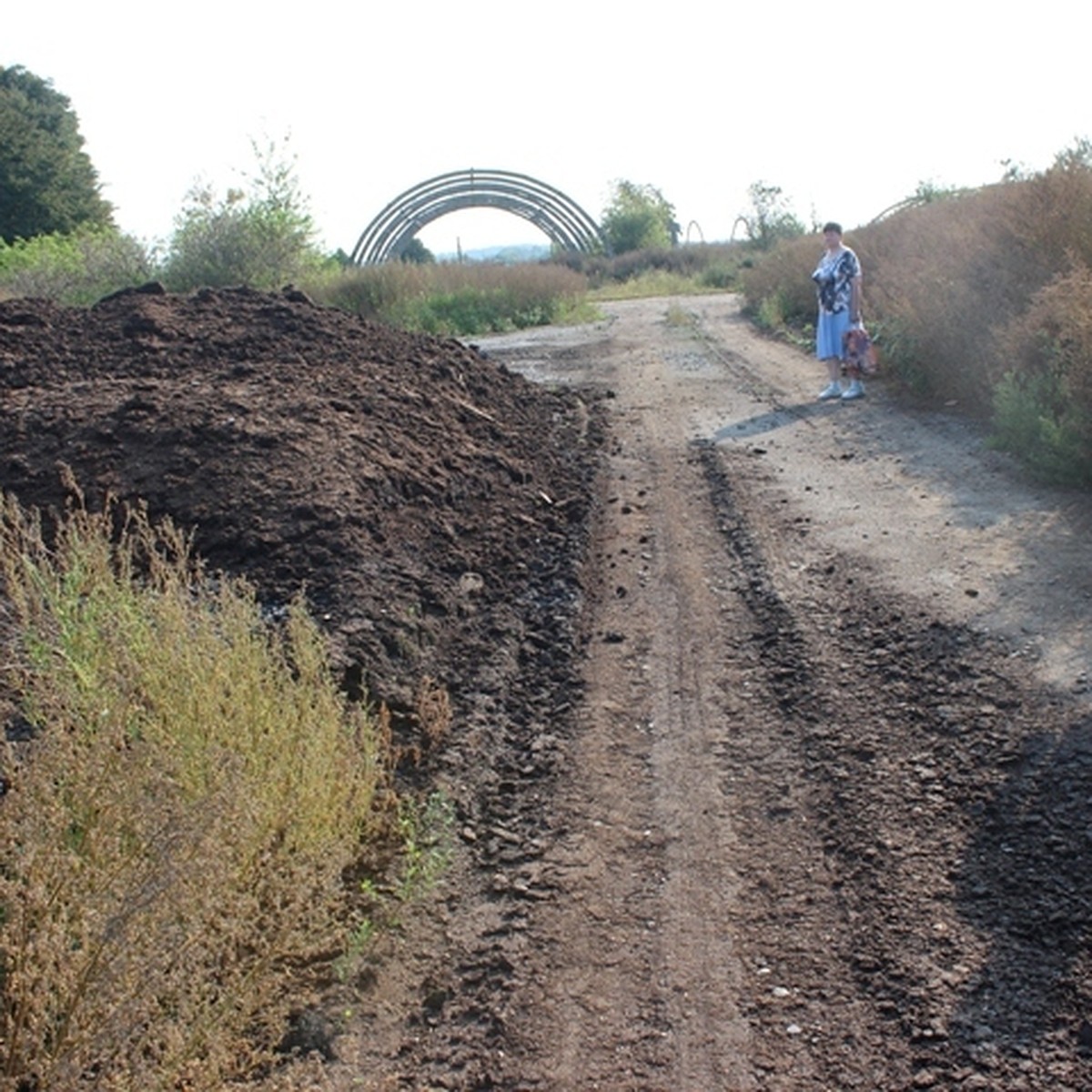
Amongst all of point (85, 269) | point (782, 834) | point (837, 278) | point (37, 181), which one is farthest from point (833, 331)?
point (37, 181)

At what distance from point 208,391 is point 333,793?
5.33 m

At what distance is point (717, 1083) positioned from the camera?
9.79 ft

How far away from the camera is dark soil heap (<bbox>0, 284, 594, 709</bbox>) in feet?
20.2

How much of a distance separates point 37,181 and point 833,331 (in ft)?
108

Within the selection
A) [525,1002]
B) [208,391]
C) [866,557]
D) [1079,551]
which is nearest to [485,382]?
[208,391]

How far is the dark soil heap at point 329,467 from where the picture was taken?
6.16m

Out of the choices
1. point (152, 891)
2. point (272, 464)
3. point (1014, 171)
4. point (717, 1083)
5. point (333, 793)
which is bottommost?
point (717, 1083)

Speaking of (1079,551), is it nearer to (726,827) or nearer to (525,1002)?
(726,827)

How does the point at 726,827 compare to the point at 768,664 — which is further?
the point at 768,664

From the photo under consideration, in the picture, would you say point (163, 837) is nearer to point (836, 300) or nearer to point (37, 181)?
point (836, 300)

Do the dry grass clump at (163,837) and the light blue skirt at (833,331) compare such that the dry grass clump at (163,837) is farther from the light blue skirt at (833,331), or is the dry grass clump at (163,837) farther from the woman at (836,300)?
the light blue skirt at (833,331)

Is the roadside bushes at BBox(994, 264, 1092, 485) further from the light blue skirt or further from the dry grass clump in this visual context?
the dry grass clump

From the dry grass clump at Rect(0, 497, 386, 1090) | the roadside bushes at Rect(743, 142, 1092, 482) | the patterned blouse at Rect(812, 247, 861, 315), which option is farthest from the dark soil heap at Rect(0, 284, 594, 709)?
the roadside bushes at Rect(743, 142, 1092, 482)

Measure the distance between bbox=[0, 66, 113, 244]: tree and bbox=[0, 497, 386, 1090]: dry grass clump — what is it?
34808mm
